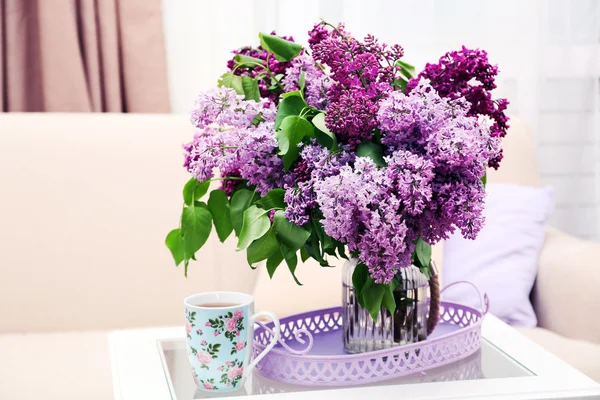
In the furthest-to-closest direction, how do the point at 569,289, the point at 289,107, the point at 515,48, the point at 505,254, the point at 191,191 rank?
the point at 515,48 → the point at 505,254 → the point at 569,289 → the point at 191,191 → the point at 289,107

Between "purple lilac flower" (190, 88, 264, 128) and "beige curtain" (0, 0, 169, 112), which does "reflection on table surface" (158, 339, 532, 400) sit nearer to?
"purple lilac flower" (190, 88, 264, 128)

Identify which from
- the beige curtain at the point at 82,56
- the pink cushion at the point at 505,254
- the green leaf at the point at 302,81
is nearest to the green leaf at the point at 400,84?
the green leaf at the point at 302,81

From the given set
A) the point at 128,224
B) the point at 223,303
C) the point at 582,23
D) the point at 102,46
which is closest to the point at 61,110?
the point at 102,46

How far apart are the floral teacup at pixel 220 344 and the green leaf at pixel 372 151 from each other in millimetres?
245

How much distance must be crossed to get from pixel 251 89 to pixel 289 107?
0.10 meters

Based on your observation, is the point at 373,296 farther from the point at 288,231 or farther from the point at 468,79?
the point at 468,79

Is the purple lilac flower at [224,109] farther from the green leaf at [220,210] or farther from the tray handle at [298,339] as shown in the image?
the tray handle at [298,339]

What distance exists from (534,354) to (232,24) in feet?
4.89

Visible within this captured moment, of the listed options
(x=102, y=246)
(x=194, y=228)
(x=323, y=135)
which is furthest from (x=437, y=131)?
(x=102, y=246)

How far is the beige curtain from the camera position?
2062 millimetres

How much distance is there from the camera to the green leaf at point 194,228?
100cm

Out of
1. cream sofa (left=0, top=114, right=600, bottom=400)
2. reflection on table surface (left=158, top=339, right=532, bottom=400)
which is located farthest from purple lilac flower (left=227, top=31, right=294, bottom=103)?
cream sofa (left=0, top=114, right=600, bottom=400)

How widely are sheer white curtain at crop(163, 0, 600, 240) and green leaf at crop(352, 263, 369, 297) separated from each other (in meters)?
1.46

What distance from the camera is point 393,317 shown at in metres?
1.02
